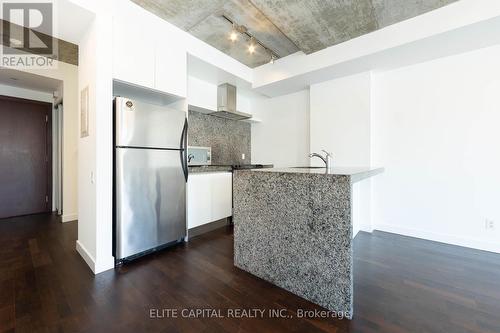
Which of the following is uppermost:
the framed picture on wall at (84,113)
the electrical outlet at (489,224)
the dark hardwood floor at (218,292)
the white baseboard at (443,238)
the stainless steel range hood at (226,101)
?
the stainless steel range hood at (226,101)

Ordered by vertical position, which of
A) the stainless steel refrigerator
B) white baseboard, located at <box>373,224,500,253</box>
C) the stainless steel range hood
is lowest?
white baseboard, located at <box>373,224,500,253</box>

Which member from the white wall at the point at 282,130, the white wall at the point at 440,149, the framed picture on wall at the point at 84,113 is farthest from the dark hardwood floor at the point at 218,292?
the white wall at the point at 282,130

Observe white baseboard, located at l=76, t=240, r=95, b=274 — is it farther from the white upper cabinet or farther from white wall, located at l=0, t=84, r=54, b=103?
white wall, located at l=0, t=84, r=54, b=103

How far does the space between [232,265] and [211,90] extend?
3113 millimetres

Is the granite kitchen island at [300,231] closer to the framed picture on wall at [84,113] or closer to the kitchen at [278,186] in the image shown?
the kitchen at [278,186]

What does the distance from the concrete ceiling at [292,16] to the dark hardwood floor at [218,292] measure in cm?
266

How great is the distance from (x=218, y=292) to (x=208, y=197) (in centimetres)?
157

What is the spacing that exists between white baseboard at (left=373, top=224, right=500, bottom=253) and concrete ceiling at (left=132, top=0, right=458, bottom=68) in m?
2.68

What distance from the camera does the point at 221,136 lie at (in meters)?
4.36

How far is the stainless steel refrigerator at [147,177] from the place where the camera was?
7.06 ft

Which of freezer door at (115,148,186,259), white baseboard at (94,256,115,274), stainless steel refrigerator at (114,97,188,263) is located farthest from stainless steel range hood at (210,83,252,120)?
white baseboard at (94,256,115,274)

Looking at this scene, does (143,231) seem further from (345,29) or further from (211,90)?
(345,29)

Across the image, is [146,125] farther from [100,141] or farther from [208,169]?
[208,169]

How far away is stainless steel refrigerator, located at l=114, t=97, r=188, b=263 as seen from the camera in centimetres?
215
